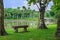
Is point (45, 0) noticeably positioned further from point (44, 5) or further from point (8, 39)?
point (8, 39)

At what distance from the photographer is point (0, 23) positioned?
1433 centimetres

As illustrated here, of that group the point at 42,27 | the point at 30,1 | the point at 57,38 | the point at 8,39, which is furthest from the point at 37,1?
the point at 57,38

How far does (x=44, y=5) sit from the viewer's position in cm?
2238

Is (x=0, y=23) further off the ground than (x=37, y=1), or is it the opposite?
(x=37, y=1)

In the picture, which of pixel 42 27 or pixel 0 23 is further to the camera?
pixel 42 27

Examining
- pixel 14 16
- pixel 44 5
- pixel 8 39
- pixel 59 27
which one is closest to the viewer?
pixel 59 27

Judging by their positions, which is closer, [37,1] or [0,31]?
[0,31]

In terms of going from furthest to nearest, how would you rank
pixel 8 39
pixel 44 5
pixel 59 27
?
pixel 44 5 < pixel 8 39 < pixel 59 27

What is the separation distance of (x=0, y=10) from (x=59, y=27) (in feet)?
19.6

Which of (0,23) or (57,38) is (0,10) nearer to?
(0,23)

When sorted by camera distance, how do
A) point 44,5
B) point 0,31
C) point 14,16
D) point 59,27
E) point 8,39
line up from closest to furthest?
point 59,27 → point 8,39 → point 0,31 → point 44,5 → point 14,16

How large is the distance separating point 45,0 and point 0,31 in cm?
1004

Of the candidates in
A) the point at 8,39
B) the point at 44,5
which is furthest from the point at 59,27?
the point at 44,5

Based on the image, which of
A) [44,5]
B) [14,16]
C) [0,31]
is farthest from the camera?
[14,16]
